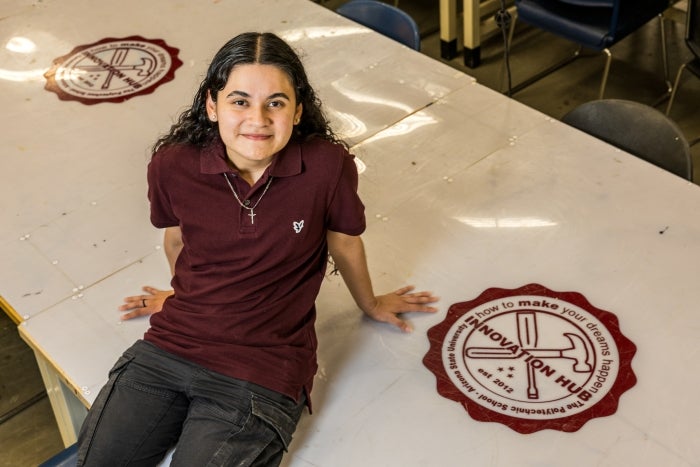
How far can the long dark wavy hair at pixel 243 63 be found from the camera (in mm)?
1794

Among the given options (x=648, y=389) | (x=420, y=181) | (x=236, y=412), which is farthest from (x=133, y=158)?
(x=648, y=389)

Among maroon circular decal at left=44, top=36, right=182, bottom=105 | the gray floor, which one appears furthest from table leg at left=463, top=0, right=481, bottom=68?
maroon circular decal at left=44, top=36, right=182, bottom=105

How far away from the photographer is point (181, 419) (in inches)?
71.8

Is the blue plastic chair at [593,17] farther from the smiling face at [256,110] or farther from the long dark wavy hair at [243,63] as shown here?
the smiling face at [256,110]

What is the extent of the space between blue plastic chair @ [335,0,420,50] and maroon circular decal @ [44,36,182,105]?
2.05 ft

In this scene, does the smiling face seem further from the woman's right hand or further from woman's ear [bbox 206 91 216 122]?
the woman's right hand

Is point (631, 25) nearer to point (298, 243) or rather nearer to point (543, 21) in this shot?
point (543, 21)

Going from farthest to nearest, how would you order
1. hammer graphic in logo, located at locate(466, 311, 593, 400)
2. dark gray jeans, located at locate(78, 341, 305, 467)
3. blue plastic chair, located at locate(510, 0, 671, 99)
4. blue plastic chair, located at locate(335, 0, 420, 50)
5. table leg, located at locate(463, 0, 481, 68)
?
table leg, located at locate(463, 0, 481, 68) < blue plastic chair, located at locate(510, 0, 671, 99) < blue plastic chair, located at locate(335, 0, 420, 50) < hammer graphic in logo, located at locate(466, 311, 593, 400) < dark gray jeans, located at locate(78, 341, 305, 467)

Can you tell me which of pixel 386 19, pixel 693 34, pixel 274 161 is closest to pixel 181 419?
pixel 274 161

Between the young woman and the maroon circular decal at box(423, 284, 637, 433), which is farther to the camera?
the maroon circular decal at box(423, 284, 637, 433)

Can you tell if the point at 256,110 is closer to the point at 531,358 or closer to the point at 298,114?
the point at 298,114

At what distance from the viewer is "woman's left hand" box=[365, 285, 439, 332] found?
6.88 feet

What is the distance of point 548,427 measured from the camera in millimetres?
1844

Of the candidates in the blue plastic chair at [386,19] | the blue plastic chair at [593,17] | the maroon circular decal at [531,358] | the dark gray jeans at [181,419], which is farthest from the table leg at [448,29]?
the dark gray jeans at [181,419]
